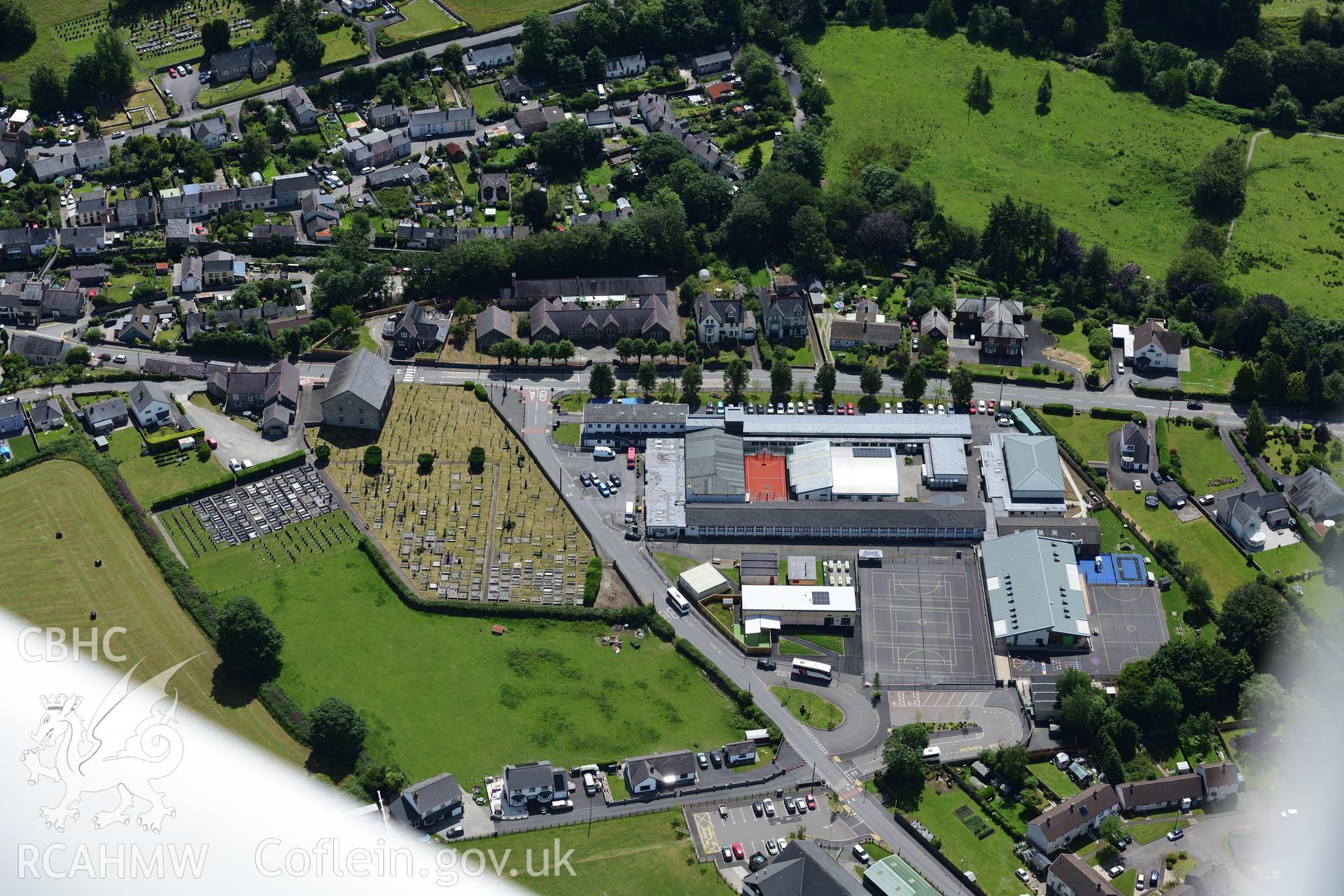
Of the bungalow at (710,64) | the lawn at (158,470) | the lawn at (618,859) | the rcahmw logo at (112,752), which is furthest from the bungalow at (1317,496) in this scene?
the rcahmw logo at (112,752)

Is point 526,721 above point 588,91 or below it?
below

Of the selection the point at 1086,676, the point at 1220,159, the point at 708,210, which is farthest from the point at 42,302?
the point at 1220,159

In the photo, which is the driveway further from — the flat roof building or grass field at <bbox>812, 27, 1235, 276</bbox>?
grass field at <bbox>812, 27, 1235, 276</bbox>

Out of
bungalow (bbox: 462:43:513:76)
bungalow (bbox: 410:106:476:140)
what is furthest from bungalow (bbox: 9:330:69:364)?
bungalow (bbox: 462:43:513:76)

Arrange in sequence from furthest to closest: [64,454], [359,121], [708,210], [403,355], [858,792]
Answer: [359,121] < [708,210] < [403,355] < [64,454] < [858,792]

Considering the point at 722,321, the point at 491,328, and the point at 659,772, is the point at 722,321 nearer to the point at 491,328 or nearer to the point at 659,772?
the point at 491,328

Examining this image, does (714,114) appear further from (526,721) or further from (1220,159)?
(526,721)

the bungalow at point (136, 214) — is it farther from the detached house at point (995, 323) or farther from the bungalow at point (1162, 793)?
the bungalow at point (1162, 793)

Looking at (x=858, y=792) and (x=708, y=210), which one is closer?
(x=858, y=792)
